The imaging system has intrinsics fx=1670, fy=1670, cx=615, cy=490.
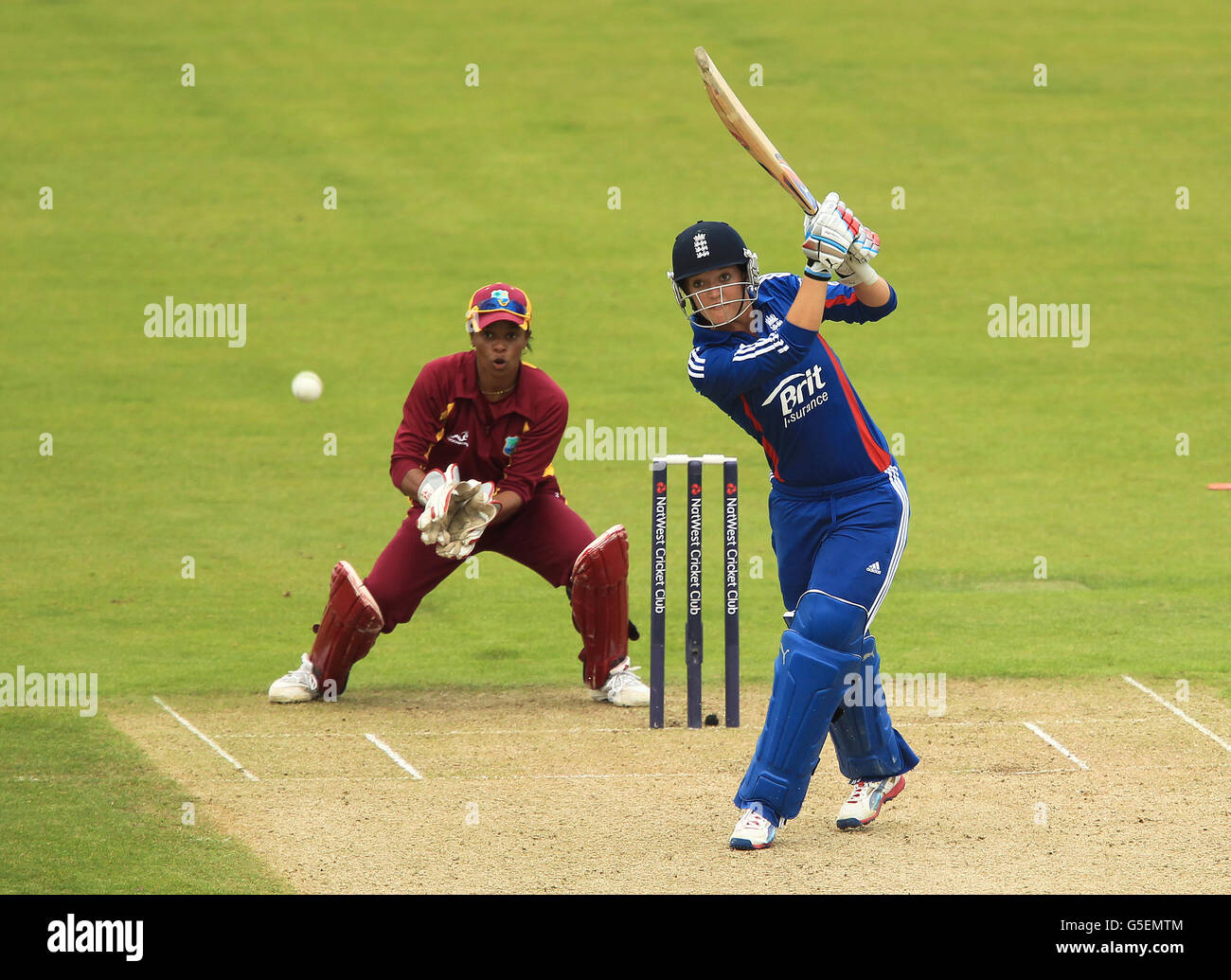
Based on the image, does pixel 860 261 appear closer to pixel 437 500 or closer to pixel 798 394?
pixel 798 394

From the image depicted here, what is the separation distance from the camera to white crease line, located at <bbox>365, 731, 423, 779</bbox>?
22.6 ft

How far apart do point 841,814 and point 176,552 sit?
22.0 ft

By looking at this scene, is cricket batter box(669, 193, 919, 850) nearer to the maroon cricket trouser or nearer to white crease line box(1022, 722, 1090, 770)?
white crease line box(1022, 722, 1090, 770)

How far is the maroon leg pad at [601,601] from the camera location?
802cm

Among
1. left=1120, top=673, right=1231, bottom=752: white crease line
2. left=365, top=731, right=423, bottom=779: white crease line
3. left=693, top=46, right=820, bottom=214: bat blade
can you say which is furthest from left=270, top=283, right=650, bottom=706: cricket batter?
left=1120, top=673, right=1231, bottom=752: white crease line

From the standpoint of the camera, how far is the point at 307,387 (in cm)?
1485

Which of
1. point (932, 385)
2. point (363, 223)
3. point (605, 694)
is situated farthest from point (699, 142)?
point (605, 694)

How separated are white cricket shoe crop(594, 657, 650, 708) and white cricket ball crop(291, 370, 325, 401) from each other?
24.2 ft

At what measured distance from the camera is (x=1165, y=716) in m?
7.57

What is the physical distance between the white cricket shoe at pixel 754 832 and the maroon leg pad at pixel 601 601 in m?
2.33

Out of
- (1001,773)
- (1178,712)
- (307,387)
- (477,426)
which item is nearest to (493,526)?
(477,426)

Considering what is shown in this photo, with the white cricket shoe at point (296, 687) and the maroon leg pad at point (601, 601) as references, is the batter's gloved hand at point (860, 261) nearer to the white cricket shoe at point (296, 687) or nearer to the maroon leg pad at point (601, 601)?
the maroon leg pad at point (601, 601)

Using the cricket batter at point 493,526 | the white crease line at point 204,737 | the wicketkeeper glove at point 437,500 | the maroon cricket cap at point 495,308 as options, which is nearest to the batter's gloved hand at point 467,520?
the wicketkeeper glove at point 437,500

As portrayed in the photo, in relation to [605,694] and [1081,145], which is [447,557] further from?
[1081,145]
